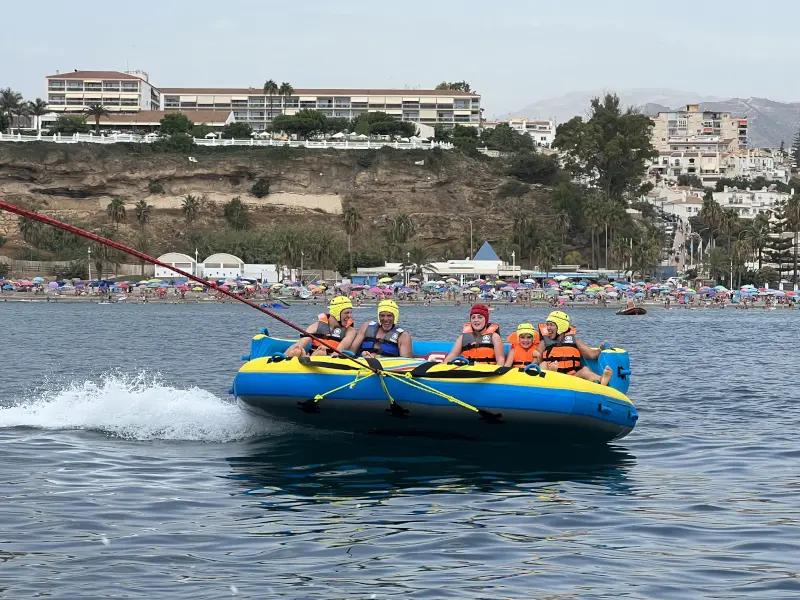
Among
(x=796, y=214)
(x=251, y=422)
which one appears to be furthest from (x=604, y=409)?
(x=796, y=214)

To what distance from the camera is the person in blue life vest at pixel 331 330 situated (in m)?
15.6

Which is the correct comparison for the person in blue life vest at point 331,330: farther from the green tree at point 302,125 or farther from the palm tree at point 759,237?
the green tree at point 302,125

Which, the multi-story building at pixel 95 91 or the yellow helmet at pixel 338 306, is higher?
the multi-story building at pixel 95 91

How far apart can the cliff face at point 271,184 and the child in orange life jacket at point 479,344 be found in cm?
9974

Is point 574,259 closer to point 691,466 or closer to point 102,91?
point 102,91

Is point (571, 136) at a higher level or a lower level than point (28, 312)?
higher

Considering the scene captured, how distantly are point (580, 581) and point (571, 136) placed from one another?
12052cm

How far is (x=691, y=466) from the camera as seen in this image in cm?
1480

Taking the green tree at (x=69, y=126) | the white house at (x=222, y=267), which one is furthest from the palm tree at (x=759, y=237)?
the green tree at (x=69, y=126)

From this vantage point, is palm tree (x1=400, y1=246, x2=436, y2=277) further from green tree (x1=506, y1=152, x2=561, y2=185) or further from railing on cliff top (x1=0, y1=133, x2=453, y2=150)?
green tree (x1=506, y1=152, x2=561, y2=185)

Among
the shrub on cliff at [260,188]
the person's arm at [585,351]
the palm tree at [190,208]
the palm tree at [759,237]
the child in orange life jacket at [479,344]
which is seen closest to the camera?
the child in orange life jacket at [479,344]

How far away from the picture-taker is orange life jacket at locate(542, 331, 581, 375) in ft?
51.1

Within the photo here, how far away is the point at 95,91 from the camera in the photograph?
530 feet

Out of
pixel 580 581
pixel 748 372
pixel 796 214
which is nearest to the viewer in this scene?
pixel 580 581
